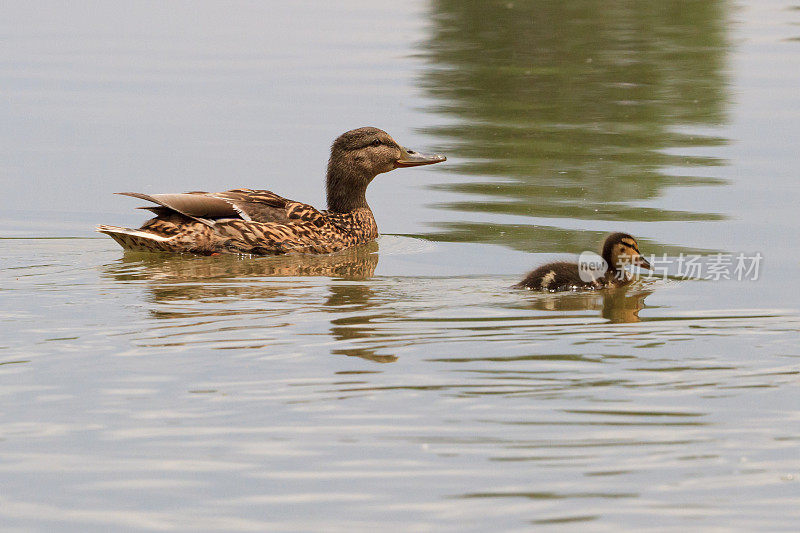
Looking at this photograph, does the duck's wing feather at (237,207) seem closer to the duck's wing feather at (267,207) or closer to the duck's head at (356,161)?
the duck's wing feather at (267,207)

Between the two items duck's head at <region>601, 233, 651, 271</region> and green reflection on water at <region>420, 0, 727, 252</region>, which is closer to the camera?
duck's head at <region>601, 233, 651, 271</region>

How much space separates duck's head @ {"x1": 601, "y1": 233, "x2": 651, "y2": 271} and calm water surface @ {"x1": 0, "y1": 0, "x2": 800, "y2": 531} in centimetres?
20

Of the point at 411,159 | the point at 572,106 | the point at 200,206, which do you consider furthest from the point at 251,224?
the point at 572,106

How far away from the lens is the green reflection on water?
10.5 meters

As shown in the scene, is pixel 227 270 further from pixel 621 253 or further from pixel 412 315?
pixel 621 253

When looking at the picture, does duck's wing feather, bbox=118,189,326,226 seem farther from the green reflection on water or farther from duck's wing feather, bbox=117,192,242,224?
the green reflection on water

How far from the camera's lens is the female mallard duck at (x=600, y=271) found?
8034 mm

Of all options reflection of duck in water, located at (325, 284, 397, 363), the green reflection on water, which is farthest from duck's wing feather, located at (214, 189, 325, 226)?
reflection of duck in water, located at (325, 284, 397, 363)

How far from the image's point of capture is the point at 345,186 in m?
10.4

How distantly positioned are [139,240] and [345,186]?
176cm

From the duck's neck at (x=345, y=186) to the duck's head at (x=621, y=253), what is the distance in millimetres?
2404

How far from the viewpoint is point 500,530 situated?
14.5ft

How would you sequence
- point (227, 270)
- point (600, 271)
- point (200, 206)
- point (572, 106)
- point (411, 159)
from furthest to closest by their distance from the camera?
point (572, 106), point (411, 159), point (200, 206), point (227, 270), point (600, 271)

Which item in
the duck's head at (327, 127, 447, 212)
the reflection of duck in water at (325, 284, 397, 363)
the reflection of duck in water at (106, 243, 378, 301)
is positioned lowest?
the reflection of duck in water at (325, 284, 397, 363)
